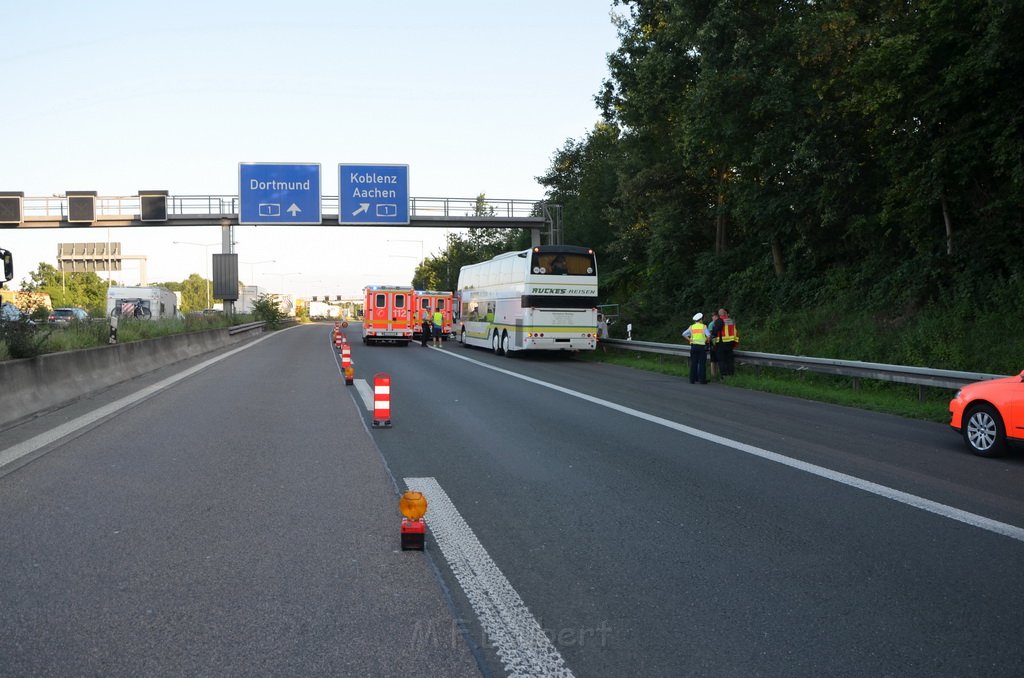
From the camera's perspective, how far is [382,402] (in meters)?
10.2

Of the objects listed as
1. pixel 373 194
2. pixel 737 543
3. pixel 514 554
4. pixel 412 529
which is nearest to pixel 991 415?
pixel 737 543

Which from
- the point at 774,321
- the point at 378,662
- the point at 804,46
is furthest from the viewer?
the point at 774,321

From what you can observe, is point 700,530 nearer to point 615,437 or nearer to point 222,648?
point 222,648

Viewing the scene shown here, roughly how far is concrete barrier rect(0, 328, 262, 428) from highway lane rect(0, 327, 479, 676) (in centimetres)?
176

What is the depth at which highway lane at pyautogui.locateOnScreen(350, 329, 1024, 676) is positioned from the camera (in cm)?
367

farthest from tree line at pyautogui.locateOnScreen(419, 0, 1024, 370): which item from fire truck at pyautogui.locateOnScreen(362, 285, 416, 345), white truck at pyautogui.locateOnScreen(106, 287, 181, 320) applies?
white truck at pyautogui.locateOnScreen(106, 287, 181, 320)

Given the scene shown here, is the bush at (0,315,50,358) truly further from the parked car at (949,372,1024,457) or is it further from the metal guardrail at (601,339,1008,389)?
the metal guardrail at (601,339,1008,389)

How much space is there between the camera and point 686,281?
1363 inches

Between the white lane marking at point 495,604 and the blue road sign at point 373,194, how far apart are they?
3099 centimetres

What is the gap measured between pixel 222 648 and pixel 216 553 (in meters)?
1.48

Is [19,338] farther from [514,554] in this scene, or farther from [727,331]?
[727,331]

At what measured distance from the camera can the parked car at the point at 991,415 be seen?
848 centimetres

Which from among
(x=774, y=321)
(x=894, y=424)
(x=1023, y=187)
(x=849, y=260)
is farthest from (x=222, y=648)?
(x=849, y=260)

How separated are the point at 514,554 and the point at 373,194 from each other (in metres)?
32.3
